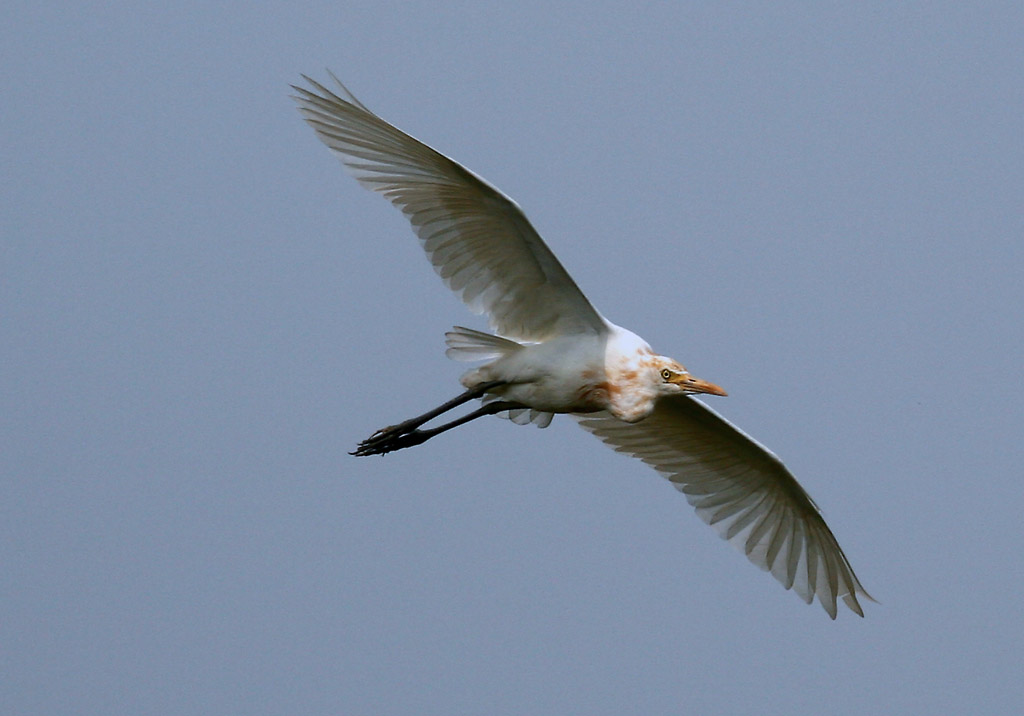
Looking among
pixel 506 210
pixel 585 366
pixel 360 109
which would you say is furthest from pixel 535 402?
pixel 360 109

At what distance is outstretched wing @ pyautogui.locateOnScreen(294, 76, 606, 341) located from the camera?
38.9 ft

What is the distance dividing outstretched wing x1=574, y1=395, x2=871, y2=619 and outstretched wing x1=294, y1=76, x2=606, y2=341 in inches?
75.1

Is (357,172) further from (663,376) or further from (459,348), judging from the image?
(663,376)

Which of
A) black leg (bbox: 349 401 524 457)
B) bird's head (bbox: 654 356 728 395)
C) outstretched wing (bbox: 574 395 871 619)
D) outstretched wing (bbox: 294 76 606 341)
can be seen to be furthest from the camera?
outstretched wing (bbox: 574 395 871 619)

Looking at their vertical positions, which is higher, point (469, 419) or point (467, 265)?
point (467, 265)

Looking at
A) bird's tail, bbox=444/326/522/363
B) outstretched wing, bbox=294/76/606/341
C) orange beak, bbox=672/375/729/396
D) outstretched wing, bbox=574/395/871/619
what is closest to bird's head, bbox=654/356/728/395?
orange beak, bbox=672/375/729/396

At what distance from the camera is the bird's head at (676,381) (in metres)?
12.1

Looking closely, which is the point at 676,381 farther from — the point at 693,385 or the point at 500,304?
the point at 500,304

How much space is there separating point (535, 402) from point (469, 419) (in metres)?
0.89

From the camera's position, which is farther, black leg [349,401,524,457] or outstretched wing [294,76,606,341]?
black leg [349,401,524,457]

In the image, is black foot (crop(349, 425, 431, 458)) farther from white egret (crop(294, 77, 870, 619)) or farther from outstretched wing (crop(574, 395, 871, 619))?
outstretched wing (crop(574, 395, 871, 619))

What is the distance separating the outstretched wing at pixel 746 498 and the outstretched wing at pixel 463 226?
1908mm

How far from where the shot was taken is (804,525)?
14062 millimetres

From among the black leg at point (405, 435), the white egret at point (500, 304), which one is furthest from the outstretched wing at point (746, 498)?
the black leg at point (405, 435)
